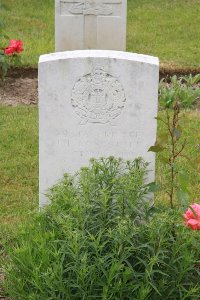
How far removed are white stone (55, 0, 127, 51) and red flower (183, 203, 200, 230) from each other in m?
5.21

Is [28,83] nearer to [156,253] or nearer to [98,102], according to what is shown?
[98,102]

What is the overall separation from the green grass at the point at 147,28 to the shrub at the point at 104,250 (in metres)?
5.09

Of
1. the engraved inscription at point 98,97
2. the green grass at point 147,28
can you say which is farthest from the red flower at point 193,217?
the green grass at point 147,28

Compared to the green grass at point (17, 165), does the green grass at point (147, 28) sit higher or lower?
higher

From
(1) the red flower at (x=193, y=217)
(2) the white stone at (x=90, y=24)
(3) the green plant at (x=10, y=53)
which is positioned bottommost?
(1) the red flower at (x=193, y=217)

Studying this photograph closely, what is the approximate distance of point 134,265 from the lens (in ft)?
11.6

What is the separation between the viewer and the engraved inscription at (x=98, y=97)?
408 centimetres

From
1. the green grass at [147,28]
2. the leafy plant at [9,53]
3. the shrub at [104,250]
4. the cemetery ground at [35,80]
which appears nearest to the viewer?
the shrub at [104,250]

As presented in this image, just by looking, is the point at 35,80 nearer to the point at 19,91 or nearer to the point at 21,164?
the point at 19,91

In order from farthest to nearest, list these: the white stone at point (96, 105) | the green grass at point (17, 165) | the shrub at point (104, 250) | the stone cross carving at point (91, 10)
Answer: the stone cross carving at point (91, 10)
the green grass at point (17, 165)
the white stone at point (96, 105)
the shrub at point (104, 250)

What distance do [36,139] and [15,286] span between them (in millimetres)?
2821

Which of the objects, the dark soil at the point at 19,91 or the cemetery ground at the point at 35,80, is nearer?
the cemetery ground at the point at 35,80

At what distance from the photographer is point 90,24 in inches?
343

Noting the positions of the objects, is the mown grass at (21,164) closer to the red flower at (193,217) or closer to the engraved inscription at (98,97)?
the engraved inscription at (98,97)
